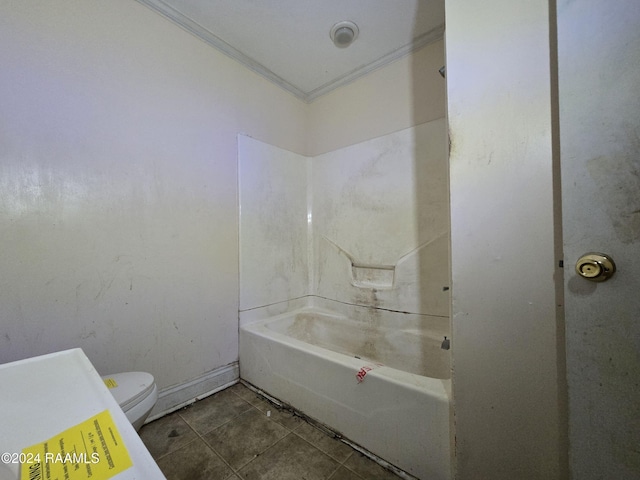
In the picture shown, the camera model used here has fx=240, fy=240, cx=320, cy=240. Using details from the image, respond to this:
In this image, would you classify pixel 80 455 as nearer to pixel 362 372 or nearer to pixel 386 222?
pixel 362 372

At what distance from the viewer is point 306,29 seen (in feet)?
5.24

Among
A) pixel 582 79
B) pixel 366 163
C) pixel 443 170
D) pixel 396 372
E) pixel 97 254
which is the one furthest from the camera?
pixel 366 163

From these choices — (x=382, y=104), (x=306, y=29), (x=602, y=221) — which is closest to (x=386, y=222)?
(x=382, y=104)

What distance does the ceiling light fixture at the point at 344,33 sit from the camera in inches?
61.6

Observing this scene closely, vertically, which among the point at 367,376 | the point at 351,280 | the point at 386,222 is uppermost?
the point at 386,222

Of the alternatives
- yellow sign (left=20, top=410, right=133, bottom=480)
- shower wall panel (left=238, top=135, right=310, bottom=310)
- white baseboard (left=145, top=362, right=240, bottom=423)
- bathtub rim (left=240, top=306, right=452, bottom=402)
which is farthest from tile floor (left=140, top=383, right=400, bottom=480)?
yellow sign (left=20, top=410, right=133, bottom=480)

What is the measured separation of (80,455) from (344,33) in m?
2.18

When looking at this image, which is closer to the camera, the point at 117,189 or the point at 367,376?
the point at 367,376

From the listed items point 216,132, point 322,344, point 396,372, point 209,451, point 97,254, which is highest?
point 216,132

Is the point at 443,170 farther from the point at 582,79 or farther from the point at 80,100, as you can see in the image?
the point at 80,100

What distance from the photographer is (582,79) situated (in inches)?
22.6

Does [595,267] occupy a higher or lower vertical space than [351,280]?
higher

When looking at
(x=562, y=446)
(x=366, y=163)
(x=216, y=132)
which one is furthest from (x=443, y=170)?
(x=216, y=132)

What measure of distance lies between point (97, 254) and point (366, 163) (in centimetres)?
184
